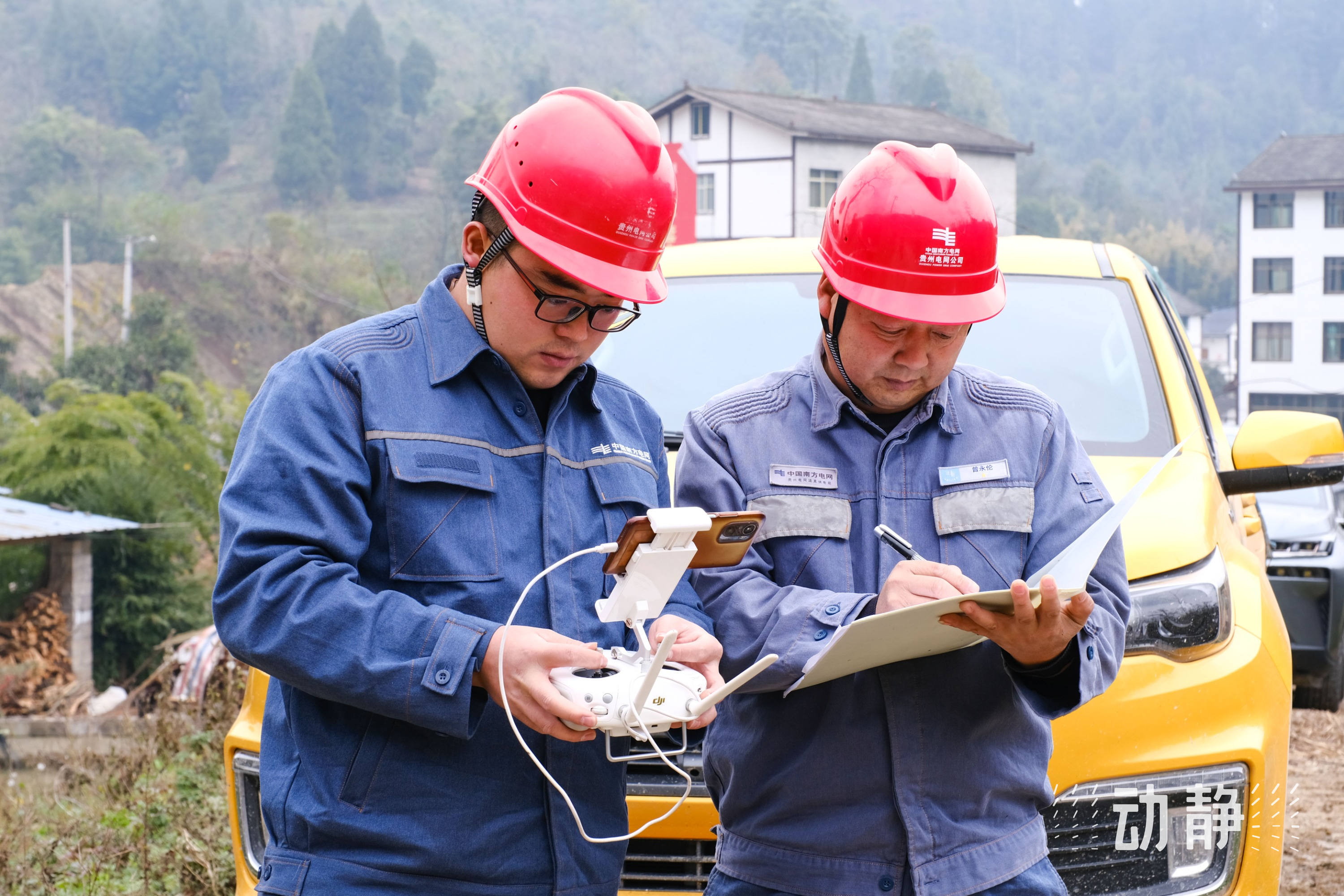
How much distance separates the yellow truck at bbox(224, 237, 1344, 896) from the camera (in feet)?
9.77

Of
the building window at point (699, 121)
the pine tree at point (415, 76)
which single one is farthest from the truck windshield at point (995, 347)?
the pine tree at point (415, 76)

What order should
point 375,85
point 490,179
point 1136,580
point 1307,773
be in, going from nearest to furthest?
point 490,179 → point 1136,580 → point 1307,773 → point 375,85

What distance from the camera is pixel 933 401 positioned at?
239 centimetres

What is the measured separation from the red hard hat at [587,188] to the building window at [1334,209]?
225 feet

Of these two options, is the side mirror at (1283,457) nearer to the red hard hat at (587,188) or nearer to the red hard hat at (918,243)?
the red hard hat at (918,243)

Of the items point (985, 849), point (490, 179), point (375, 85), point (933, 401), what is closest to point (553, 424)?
point (490, 179)

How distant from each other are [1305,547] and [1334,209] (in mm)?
61719

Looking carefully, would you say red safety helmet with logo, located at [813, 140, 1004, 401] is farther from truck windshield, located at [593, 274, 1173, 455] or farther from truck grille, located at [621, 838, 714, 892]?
truck windshield, located at [593, 274, 1173, 455]

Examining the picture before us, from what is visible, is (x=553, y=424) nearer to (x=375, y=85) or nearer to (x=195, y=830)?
(x=195, y=830)

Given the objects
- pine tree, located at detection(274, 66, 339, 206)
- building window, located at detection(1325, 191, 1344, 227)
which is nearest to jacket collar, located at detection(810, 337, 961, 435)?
building window, located at detection(1325, 191, 1344, 227)

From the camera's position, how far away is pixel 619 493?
7.38 ft

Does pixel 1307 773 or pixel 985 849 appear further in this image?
pixel 1307 773

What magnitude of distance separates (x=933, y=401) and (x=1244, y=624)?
51.7 inches

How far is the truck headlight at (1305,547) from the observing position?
853 centimetres
